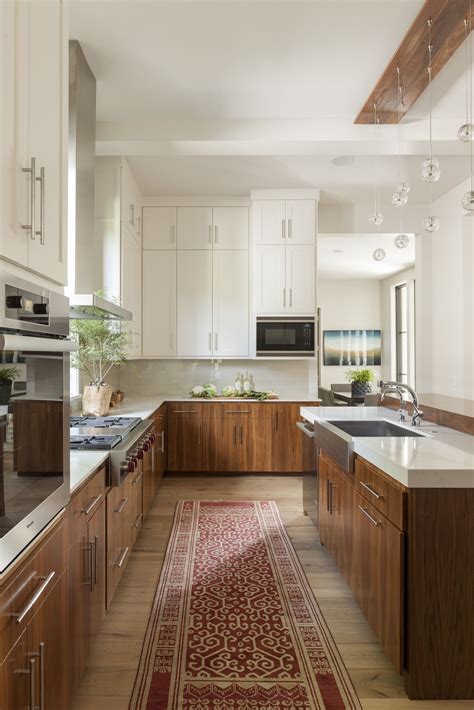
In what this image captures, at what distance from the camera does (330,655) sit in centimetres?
194

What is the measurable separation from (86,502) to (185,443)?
2.88 metres

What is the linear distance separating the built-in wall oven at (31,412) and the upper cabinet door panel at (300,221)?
144 inches

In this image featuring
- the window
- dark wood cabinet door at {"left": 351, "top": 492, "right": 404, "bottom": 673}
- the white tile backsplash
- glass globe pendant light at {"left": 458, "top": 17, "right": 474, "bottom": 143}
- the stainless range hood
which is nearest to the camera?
dark wood cabinet door at {"left": 351, "top": 492, "right": 404, "bottom": 673}

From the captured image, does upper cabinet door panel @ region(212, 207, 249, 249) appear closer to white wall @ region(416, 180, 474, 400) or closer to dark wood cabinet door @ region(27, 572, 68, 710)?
white wall @ region(416, 180, 474, 400)

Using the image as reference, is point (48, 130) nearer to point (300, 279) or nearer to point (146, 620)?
point (146, 620)

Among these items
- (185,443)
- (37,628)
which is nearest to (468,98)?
(37,628)

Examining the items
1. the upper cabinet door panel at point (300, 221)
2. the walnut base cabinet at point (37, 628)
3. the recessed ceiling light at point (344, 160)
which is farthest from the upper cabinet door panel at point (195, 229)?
the walnut base cabinet at point (37, 628)

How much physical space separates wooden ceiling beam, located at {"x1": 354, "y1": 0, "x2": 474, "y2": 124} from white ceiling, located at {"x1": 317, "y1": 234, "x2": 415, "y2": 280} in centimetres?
201

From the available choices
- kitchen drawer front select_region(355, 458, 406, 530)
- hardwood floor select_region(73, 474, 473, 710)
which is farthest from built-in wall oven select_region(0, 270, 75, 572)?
kitchen drawer front select_region(355, 458, 406, 530)

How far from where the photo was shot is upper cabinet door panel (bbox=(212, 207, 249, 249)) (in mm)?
4867

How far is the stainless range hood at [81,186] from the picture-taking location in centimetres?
242

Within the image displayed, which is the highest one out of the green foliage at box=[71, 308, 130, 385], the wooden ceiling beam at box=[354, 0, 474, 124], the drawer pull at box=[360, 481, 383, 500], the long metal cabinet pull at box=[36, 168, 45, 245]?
the wooden ceiling beam at box=[354, 0, 474, 124]

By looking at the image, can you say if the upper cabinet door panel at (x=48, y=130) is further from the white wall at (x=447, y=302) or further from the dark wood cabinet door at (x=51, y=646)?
the white wall at (x=447, y=302)

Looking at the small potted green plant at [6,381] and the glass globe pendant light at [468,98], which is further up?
the glass globe pendant light at [468,98]
